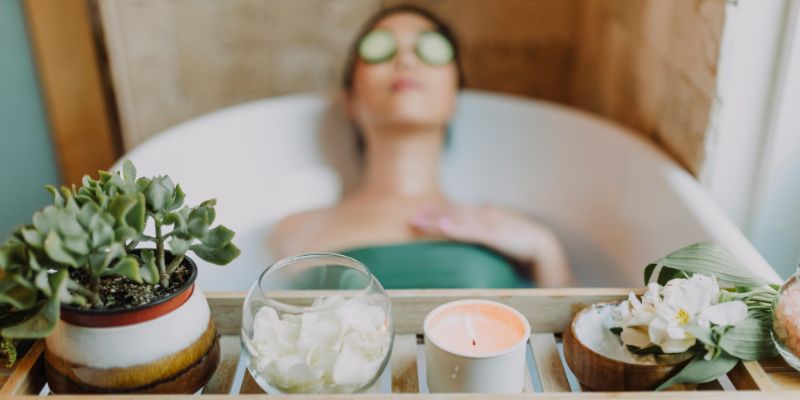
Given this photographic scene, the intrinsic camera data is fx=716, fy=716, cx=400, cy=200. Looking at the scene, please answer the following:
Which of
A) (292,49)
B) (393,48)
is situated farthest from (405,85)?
(292,49)

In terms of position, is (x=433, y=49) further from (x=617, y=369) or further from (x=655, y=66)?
(x=617, y=369)

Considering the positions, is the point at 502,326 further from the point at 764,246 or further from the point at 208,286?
the point at 208,286

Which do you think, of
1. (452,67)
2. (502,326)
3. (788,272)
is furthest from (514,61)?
(502,326)

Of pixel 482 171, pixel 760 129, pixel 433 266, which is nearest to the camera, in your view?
pixel 760 129

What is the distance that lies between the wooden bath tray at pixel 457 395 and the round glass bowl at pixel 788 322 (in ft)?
0.09

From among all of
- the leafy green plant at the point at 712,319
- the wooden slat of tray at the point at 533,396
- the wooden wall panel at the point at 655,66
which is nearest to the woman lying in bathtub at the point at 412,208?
the wooden wall panel at the point at 655,66

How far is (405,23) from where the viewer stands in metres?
1.71

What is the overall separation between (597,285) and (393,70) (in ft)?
2.29

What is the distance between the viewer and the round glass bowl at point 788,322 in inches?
27.8

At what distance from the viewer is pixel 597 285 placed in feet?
5.57

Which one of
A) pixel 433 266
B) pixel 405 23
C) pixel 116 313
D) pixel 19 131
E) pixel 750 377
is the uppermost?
pixel 405 23

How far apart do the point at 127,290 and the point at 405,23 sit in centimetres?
116

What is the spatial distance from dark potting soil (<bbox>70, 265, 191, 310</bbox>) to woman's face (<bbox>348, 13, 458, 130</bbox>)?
98cm

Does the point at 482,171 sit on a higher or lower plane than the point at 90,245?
lower
